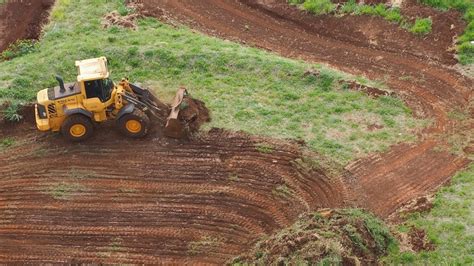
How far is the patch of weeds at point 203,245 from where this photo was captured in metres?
17.1

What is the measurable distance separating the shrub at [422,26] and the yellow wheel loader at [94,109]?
462 inches

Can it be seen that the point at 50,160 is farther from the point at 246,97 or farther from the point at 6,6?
the point at 6,6

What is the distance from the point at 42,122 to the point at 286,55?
10.8m

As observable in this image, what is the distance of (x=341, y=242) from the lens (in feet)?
52.2

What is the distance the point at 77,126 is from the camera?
67.1 ft

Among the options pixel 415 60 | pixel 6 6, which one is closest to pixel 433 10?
pixel 415 60

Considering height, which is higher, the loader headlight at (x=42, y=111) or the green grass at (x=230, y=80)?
the green grass at (x=230, y=80)

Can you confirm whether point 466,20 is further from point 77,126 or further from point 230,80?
point 77,126

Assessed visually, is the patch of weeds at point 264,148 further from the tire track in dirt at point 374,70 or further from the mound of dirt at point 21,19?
the mound of dirt at point 21,19

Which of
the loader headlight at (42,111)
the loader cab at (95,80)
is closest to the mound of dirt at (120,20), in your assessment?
the loader cab at (95,80)

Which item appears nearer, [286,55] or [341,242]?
[341,242]

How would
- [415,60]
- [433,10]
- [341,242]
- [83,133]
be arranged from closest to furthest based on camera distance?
[341,242] < [83,133] < [415,60] < [433,10]

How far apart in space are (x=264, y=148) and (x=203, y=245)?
4601 mm

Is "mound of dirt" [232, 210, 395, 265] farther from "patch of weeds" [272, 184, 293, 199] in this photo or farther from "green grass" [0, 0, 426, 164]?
"green grass" [0, 0, 426, 164]
